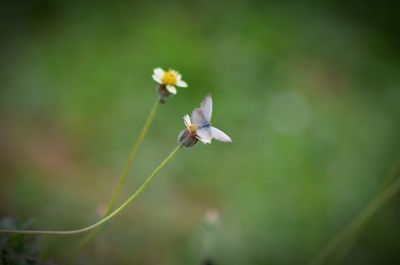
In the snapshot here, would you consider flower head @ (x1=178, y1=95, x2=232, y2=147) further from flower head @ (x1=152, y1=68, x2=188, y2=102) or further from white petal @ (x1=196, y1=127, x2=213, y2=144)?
flower head @ (x1=152, y1=68, x2=188, y2=102)

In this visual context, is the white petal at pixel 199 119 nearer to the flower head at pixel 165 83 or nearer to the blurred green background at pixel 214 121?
the flower head at pixel 165 83

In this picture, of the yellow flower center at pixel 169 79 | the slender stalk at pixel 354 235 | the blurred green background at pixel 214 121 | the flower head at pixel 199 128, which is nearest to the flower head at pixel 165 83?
the yellow flower center at pixel 169 79

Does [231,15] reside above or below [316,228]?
above

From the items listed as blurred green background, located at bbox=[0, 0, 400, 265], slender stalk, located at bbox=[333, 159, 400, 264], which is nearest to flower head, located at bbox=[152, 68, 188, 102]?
blurred green background, located at bbox=[0, 0, 400, 265]

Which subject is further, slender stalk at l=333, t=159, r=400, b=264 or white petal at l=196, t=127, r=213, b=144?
slender stalk at l=333, t=159, r=400, b=264

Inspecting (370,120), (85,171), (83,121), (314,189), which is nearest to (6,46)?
A: (83,121)

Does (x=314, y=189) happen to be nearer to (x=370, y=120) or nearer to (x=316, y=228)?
(x=316, y=228)
